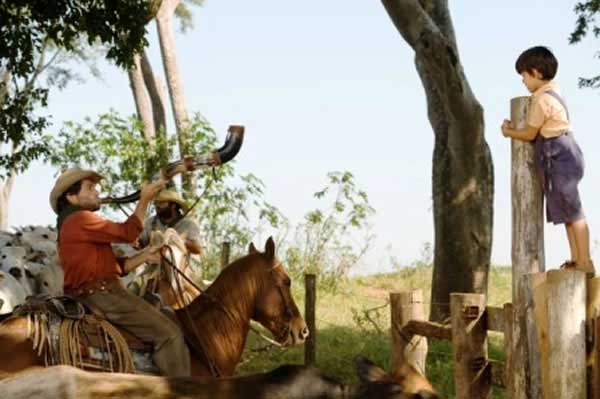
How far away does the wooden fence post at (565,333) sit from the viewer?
22.3 feet

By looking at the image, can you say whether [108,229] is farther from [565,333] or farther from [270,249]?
[565,333]

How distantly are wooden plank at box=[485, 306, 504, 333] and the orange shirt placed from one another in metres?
2.39

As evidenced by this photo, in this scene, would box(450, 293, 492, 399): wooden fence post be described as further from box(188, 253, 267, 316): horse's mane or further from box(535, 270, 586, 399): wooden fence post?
box(188, 253, 267, 316): horse's mane

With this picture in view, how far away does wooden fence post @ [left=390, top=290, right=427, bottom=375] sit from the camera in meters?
8.55

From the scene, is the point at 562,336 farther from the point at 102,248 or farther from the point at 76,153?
the point at 76,153

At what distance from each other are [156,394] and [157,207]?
808 cm

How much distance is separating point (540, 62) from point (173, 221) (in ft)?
21.1

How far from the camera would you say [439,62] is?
13602 mm

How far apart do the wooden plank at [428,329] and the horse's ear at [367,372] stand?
3155 mm

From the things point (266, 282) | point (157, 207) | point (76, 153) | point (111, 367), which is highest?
point (76, 153)

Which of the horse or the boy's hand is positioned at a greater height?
the boy's hand

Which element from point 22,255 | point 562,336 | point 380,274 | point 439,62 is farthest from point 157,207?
point 380,274

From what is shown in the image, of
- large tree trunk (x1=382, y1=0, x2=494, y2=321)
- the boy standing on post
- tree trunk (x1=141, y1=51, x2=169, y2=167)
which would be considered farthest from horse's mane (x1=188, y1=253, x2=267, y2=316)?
tree trunk (x1=141, y1=51, x2=169, y2=167)

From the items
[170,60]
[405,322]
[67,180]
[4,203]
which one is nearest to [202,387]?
[67,180]
